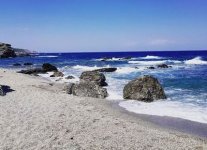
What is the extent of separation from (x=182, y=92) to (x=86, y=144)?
45.2 feet

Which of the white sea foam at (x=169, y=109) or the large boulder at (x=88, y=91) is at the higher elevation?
the large boulder at (x=88, y=91)

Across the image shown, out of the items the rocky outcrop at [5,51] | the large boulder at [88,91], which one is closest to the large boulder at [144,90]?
the large boulder at [88,91]

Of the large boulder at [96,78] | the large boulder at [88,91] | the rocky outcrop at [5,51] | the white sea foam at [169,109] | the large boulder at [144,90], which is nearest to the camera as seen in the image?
the white sea foam at [169,109]

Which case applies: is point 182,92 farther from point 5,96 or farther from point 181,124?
point 5,96

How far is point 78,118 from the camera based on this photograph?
13008 mm

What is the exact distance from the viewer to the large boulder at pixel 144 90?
19.1 meters

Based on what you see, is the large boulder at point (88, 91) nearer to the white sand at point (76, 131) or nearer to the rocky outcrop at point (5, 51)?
the white sand at point (76, 131)

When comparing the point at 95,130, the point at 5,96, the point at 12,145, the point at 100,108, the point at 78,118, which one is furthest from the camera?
the point at 5,96

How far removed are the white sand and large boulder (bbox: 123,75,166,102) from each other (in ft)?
12.4

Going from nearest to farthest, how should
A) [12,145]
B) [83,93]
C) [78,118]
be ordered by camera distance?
[12,145] → [78,118] → [83,93]

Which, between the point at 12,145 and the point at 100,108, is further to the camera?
the point at 100,108

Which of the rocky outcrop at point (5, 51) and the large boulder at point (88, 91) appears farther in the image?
the rocky outcrop at point (5, 51)

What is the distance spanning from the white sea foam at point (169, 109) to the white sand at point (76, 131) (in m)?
1.62

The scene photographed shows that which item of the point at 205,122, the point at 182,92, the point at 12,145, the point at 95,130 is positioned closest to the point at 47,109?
the point at 95,130
